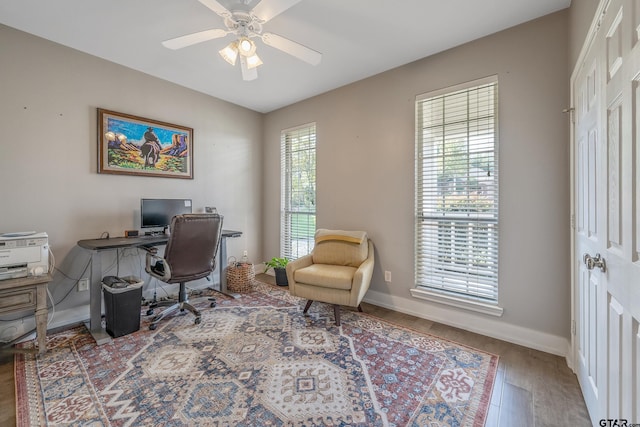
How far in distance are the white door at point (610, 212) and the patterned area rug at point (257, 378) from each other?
24.1 inches

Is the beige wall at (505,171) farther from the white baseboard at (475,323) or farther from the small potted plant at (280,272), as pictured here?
the small potted plant at (280,272)

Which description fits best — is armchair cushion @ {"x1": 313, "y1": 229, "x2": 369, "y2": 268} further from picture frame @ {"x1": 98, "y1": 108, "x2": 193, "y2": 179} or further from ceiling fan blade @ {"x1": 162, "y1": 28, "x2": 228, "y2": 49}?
ceiling fan blade @ {"x1": 162, "y1": 28, "x2": 228, "y2": 49}

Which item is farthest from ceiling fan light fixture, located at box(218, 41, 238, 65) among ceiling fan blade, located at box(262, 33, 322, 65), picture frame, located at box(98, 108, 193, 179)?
picture frame, located at box(98, 108, 193, 179)

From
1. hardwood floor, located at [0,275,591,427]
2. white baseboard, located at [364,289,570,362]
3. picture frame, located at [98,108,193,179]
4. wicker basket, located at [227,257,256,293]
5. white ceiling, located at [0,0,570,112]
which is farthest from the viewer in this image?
wicker basket, located at [227,257,256,293]

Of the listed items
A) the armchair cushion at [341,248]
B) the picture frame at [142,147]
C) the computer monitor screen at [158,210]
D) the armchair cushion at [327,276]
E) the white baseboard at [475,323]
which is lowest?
the white baseboard at [475,323]

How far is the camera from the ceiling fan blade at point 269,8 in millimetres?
1589

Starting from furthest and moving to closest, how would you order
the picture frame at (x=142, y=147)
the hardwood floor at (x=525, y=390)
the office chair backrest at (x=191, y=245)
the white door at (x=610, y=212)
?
the picture frame at (x=142, y=147), the office chair backrest at (x=191, y=245), the hardwood floor at (x=525, y=390), the white door at (x=610, y=212)

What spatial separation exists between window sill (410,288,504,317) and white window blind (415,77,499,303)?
0.05 metres

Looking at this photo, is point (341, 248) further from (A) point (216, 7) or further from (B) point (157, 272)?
(A) point (216, 7)

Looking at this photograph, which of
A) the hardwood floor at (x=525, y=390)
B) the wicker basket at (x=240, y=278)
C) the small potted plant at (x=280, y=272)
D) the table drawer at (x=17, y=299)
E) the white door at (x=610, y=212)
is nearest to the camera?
the white door at (x=610, y=212)

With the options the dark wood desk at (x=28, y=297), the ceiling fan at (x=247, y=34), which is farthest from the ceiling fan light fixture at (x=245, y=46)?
the dark wood desk at (x=28, y=297)

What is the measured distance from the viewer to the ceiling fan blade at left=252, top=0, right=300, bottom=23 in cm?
159


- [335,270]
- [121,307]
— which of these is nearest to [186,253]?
[121,307]

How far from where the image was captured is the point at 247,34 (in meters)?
1.93
